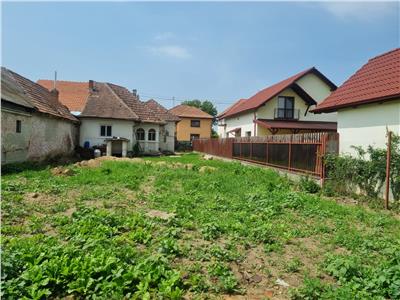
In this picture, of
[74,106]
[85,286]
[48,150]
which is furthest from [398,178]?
[74,106]

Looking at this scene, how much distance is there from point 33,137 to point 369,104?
15.3 metres

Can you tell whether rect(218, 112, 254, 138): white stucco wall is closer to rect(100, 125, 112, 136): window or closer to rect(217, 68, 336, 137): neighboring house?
rect(217, 68, 336, 137): neighboring house

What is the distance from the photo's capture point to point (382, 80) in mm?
10906

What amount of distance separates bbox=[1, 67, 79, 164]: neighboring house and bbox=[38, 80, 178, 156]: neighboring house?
4215 millimetres

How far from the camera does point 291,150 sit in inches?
531

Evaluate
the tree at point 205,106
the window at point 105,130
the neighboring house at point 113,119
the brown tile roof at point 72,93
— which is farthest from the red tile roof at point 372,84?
the tree at point 205,106

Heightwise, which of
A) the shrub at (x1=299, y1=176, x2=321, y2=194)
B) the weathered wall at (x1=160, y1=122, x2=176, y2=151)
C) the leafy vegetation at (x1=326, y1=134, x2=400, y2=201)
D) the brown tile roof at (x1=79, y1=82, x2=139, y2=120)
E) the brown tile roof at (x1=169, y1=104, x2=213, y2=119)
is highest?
the brown tile roof at (x1=169, y1=104, x2=213, y2=119)

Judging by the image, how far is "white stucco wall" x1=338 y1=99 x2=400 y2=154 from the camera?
9598 mm

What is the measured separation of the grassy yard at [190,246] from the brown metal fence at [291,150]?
2835 mm

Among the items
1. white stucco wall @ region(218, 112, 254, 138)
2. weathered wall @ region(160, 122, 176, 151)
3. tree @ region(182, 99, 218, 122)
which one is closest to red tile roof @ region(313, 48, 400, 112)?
white stucco wall @ region(218, 112, 254, 138)

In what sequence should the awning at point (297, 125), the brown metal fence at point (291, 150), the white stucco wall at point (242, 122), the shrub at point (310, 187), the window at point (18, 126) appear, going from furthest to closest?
the white stucco wall at point (242, 122) < the awning at point (297, 125) < the window at point (18, 126) < the brown metal fence at point (291, 150) < the shrub at point (310, 187)

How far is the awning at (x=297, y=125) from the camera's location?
84.0 feet

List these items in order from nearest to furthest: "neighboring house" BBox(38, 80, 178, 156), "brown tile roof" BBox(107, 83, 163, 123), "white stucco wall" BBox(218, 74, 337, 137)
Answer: "neighboring house" BBox(38, 80, 178, 156) < "white stucco wall" BBox(218, 74, 337, 137) < "brown tile roof" BBox(107, 83, 163, 123)

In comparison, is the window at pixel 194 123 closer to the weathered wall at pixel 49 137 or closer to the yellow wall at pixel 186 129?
the yellow wall at pixel 186 129
